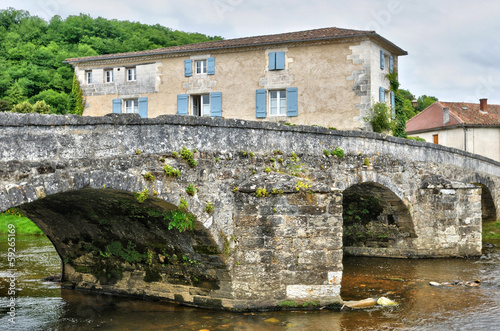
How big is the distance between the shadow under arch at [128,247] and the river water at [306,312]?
0.28 m

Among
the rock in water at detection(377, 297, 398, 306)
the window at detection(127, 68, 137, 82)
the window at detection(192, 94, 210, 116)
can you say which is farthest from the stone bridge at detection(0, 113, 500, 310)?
the window at detection(127, 68, 137, 82)

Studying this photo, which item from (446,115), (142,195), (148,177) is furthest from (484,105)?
(142,195)

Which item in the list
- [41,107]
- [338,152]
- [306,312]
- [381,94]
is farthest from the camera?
[41,107]

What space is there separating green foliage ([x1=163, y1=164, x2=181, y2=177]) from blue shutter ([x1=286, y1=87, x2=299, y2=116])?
11801mm

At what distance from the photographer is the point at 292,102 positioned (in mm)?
18812

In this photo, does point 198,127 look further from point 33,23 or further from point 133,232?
point 33,23

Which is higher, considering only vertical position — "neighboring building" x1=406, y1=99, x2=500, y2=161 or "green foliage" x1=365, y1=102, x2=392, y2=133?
"neighboring building" x1=406, y1=99, x2=500, y2=161

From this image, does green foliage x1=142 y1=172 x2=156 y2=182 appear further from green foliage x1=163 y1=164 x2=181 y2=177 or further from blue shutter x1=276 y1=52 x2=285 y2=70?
blue shutter x1=276 y1=52 x2=285 y2=70

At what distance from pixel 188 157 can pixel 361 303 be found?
3874 mm

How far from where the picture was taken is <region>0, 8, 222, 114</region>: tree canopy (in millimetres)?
28625

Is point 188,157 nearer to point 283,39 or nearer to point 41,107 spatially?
point 283,39

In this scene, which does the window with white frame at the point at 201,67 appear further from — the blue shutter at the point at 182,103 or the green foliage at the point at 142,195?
the green foliage at the point at 142,195

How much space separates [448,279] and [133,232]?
689 cm

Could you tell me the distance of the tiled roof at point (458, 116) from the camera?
30.4 metres
